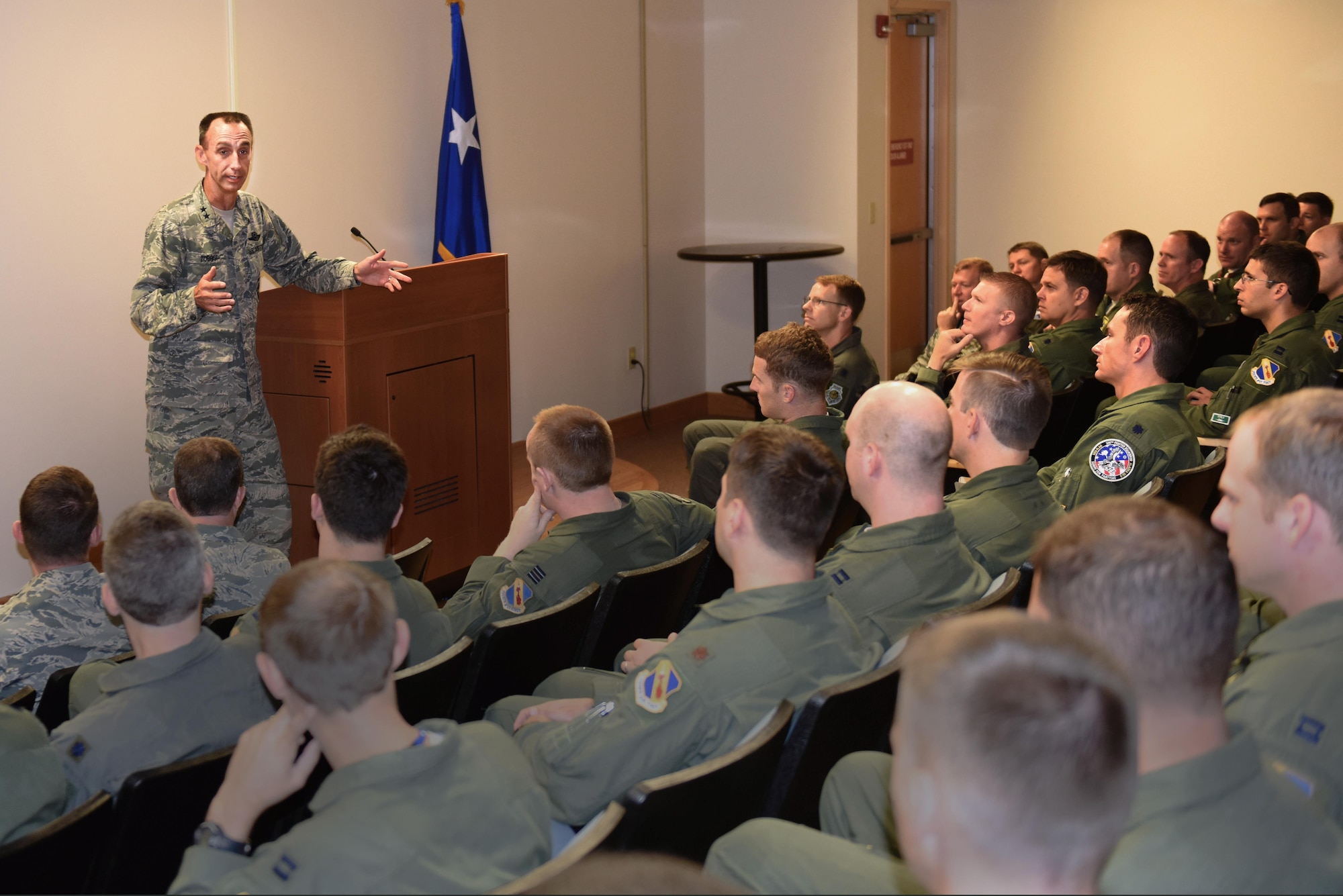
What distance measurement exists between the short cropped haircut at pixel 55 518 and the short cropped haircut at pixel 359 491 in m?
0.54

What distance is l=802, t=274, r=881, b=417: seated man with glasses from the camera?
18.1 ft

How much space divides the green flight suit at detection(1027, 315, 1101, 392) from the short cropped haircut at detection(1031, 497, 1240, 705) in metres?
4.08

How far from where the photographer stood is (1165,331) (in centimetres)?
394

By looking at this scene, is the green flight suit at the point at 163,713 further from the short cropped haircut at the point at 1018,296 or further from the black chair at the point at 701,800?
the short cropped haircut at the point at 1018,296

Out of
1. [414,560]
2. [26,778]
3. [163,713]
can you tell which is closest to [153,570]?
[163,713]

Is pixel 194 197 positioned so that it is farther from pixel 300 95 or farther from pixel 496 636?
pixel 496 636

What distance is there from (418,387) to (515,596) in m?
1.86

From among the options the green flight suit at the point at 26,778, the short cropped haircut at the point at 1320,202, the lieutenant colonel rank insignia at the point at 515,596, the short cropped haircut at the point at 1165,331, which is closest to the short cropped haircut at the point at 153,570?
the green flight suit at the point at 26,778

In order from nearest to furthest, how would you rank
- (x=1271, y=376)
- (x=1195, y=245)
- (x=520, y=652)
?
(x=520, y=652)
(x=1271, y=376)
(x=1195, y=245)

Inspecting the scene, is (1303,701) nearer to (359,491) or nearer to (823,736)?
(823,736)

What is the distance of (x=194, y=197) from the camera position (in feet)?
14.3

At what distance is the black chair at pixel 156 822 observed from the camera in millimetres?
1855

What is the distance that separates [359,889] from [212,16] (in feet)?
15.3

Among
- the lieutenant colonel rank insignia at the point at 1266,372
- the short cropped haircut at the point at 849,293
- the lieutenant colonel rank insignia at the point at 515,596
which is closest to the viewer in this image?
the lieutenant colonel rank insignia at the point at 515,596
